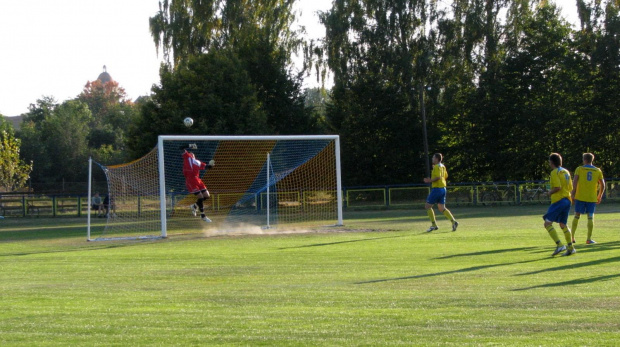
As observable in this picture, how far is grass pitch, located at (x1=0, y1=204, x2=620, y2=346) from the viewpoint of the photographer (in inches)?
234

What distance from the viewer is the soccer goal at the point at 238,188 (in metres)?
25.4

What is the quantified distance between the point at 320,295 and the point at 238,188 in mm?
22175

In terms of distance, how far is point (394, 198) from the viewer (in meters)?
35.7

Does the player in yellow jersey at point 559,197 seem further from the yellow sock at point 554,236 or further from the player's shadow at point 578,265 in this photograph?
the player's shadow at point 578,265

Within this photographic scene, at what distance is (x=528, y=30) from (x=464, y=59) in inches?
170

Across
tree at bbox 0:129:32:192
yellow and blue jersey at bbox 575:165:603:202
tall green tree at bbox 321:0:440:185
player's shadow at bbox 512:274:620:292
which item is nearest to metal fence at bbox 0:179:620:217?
tall green tree at bbox 321:0:440:185

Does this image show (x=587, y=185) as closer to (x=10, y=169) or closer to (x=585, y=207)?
(x=585, y=207)

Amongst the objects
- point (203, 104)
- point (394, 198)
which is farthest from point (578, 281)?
point (203, 104)

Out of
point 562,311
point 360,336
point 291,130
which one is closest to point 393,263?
point 562,311

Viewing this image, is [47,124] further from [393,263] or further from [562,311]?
[562,311]

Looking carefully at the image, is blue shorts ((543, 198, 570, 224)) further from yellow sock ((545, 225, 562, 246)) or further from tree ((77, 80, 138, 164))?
tree ((77, 80, 138, 164))

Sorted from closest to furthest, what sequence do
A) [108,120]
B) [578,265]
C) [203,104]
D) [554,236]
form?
[578,265]
[554,236]
[203,104]
[108,120]

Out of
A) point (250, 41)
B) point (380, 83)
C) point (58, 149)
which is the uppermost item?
point (250, 41)

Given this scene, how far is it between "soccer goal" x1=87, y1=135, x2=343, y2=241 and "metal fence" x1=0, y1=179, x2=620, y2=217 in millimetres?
5092
